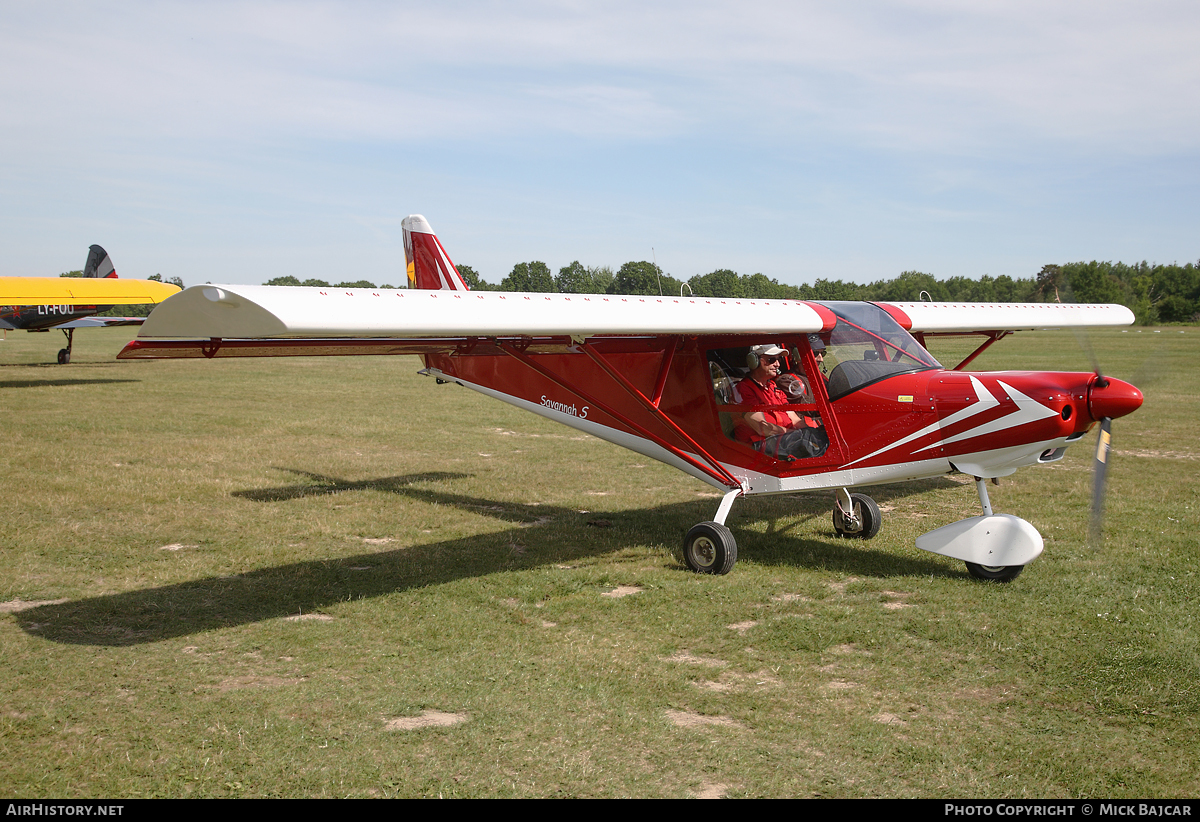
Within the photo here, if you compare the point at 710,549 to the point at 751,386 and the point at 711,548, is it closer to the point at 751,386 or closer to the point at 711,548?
the point at 711,548

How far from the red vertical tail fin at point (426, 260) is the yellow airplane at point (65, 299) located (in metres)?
17.0

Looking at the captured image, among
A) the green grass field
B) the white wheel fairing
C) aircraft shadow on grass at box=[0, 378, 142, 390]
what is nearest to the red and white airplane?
the white wheel fairing

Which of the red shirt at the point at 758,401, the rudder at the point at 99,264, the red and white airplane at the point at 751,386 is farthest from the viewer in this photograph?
the rudder at the point at 99,264

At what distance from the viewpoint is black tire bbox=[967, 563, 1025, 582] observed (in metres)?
6.38

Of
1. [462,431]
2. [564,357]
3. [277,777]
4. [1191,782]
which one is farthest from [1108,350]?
[277,777]

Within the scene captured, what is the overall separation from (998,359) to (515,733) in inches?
1279

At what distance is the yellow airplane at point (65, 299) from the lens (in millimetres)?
25278

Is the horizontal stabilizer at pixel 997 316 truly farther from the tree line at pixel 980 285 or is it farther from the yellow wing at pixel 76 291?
the yellow wing at pixel 76 291

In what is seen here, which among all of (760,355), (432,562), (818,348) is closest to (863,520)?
(818,348)

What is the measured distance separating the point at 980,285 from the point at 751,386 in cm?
3887

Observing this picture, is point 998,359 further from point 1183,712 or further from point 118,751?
point 118,751

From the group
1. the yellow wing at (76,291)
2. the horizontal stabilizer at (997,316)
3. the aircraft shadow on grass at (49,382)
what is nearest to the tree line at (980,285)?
the horizontal stabilizer at (997,316)

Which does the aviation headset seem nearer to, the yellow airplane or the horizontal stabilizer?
the horizontal stabilizer

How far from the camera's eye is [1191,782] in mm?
3682
